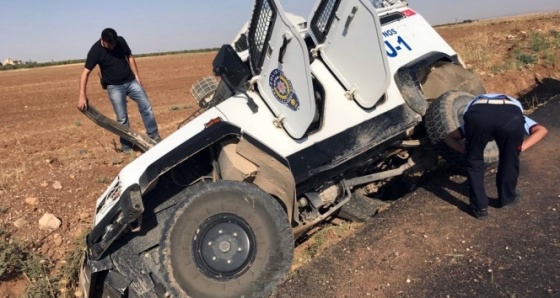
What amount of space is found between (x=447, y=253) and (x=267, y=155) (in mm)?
1760

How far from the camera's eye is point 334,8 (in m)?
4.85

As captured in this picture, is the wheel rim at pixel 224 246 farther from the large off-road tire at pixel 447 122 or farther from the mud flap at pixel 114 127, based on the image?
the large off-road tire at pixel 447 122

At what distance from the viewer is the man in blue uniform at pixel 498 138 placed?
445 centimetres

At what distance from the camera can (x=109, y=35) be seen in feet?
22.7

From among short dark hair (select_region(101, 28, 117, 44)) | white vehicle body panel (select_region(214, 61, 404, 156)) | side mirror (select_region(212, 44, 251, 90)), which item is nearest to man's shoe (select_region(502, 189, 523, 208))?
white vehicle body panel (select_region(214, 61, 404, 156))

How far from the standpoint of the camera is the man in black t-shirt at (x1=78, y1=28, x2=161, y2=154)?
7.03 m

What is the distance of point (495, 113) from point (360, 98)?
1243 mm

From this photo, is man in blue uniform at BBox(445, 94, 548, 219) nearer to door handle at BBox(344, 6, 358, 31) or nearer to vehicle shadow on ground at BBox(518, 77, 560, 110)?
door handle at BBox(344, 6, 358, 31)

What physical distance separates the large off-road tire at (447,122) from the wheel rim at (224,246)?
2.40 m

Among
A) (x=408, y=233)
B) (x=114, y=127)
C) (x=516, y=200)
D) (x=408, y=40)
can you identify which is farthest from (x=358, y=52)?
(x=114, y=127)

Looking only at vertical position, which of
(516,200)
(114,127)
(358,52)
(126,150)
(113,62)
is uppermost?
(358,52)

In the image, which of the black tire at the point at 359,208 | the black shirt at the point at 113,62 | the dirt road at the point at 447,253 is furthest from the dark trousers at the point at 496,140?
the black shirt at the point at 113,62

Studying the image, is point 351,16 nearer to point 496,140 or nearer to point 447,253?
point 496,140

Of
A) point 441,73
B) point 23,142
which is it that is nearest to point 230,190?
point 441,73
